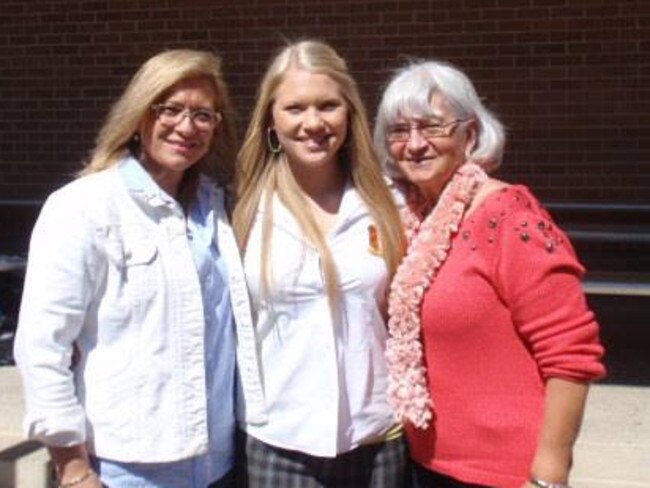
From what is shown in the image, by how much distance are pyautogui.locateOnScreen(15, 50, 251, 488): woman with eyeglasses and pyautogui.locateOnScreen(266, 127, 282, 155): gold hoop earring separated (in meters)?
0.22

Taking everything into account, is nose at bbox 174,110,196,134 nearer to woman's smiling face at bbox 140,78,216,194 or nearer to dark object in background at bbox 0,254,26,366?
woman's smiling face at bbox 140,78,216,194

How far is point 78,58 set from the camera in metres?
7.84

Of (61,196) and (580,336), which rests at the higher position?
(61,196)

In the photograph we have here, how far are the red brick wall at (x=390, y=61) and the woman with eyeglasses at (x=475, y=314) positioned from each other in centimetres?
431

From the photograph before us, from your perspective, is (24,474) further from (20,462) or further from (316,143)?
(316,143)

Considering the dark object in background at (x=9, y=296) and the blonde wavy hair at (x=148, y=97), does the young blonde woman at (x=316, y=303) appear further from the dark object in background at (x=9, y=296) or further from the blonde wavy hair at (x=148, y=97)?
the dark object in background at (x=9, y=296)

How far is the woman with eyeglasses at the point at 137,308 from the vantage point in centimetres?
258

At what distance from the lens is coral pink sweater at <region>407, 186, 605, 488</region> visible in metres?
2.51

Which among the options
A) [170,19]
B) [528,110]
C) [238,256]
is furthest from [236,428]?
[170,19]

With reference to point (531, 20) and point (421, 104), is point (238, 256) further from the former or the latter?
point (531, 20)

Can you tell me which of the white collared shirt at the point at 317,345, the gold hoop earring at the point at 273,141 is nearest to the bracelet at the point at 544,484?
the white collared shirt at the point at 317,345

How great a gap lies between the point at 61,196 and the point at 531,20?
4.92 m

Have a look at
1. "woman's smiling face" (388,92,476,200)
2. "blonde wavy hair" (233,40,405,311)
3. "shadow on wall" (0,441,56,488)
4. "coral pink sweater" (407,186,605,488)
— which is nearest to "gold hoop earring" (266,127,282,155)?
"blonde wavy hair" (233,40,405,311)

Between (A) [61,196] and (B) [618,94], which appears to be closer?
(A) [61,196]
